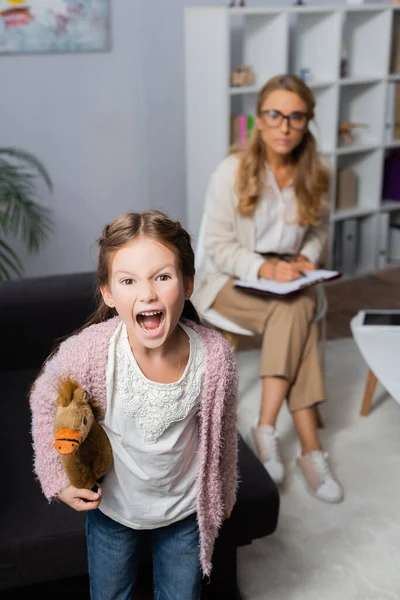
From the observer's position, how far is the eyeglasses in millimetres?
2312

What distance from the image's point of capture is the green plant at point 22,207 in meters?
3.20

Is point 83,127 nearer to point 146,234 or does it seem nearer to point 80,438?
point 146,234

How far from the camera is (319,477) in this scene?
2.28 m

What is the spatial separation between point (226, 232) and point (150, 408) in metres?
1.32

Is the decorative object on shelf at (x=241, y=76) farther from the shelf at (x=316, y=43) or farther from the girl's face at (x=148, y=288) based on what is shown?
the girl's face at (x=148, y=288)

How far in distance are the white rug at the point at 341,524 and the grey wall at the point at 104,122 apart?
1.35 metres

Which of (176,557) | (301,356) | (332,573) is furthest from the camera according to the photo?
(301,356)

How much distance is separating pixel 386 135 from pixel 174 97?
124 cm

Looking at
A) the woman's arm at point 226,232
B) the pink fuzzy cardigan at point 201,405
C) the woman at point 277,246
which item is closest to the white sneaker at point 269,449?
the woman at point 277,246

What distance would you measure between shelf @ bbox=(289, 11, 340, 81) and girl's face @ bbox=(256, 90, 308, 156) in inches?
66.0

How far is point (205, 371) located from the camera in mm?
1259

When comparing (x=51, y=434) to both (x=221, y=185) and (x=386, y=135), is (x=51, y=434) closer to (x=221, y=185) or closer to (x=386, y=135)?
(x=221, y=185)

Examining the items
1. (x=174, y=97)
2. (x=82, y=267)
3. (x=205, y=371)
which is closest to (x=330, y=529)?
(x=205, y=371)

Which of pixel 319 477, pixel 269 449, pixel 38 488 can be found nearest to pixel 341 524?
pixel 319 477
